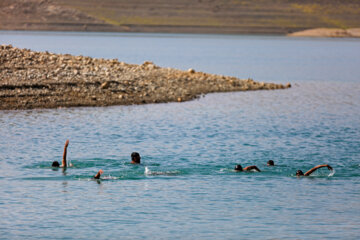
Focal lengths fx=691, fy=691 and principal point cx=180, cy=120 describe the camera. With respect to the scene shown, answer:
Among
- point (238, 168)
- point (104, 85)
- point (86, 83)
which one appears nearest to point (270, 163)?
point (238, 168)

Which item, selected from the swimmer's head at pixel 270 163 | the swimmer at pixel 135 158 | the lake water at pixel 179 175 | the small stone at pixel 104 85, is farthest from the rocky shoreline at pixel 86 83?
the swimmer's head at pixel 270 163

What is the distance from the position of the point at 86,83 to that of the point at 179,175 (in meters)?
25.0

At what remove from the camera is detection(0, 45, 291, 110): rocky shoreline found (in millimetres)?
46969

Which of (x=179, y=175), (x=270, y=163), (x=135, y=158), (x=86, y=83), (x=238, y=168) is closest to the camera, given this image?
(x=179, y=175)

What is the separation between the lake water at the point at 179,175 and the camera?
20.2 metres

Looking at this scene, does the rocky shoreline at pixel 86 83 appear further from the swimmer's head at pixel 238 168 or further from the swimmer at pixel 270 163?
the swimmer's head at pixel 238 168

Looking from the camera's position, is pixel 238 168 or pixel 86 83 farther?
pixel 86 83

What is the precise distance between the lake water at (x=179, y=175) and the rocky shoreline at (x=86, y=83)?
6.88 feet

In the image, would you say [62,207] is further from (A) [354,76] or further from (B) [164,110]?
(A) [354,76]

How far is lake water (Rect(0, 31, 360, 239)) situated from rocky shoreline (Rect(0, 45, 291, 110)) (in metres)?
2.10

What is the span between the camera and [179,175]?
27.2m

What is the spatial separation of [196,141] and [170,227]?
50.9ft

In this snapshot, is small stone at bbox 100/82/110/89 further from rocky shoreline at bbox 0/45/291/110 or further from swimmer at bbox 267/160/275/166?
swimmer at bbox 267/160/275/166

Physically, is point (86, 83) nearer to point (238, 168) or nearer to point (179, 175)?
point (179, 175)
